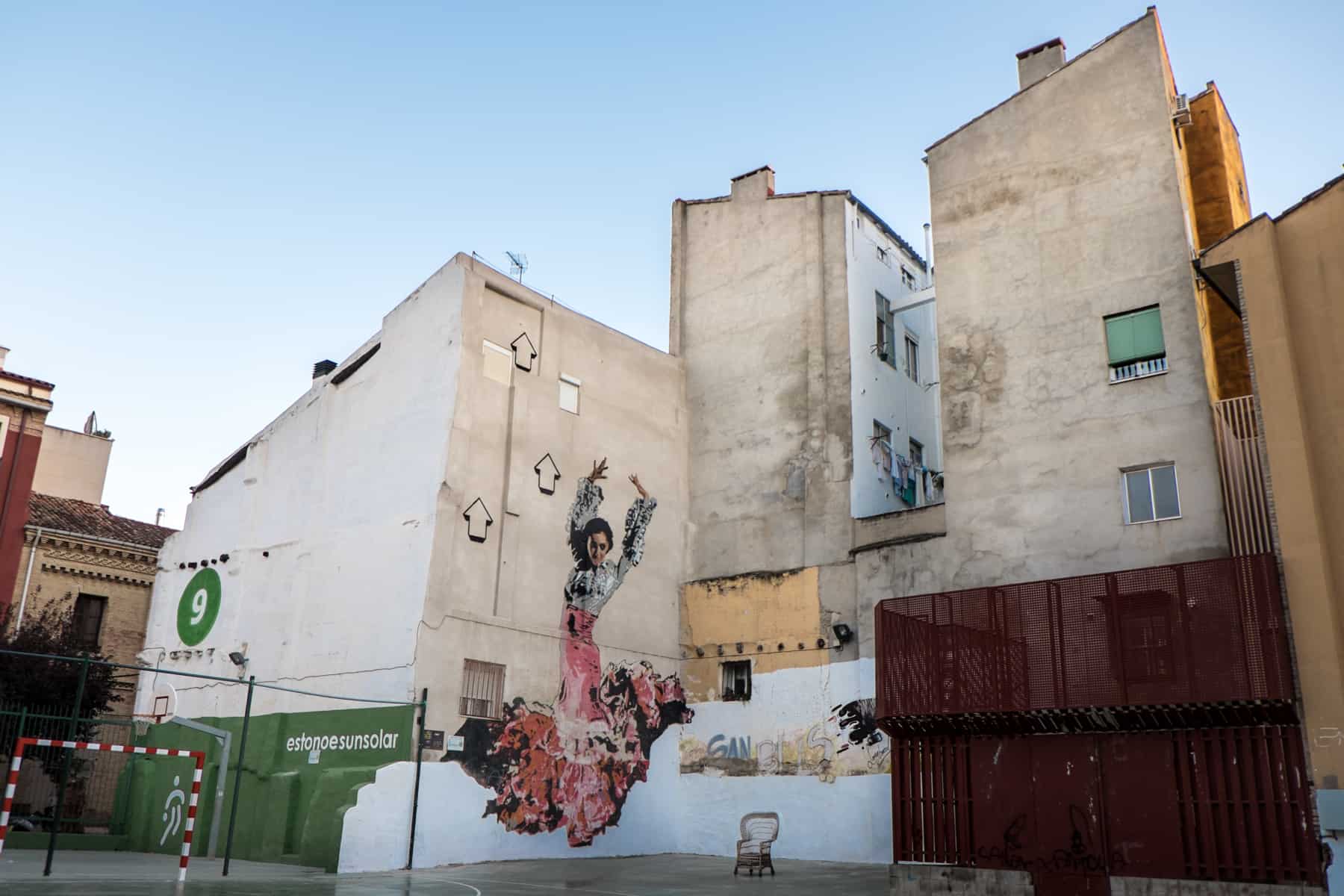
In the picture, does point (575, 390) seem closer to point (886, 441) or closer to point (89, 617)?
point (886, 441)

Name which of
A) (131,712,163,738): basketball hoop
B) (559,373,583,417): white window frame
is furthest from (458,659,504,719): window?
(131,712,163,738): basketball hoop

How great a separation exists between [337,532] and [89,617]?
14.1 meters

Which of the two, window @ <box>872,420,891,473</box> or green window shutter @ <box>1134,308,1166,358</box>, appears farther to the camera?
window @ <box>872,420,891,473</box>

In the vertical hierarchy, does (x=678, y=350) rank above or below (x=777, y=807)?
above

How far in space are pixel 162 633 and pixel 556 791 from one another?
12.7 meters

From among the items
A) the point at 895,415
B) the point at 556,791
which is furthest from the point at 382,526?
the point at 895,415

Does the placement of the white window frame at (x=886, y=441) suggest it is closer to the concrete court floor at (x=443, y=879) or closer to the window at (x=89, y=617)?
the concrete court floor at (x=443, y=879)

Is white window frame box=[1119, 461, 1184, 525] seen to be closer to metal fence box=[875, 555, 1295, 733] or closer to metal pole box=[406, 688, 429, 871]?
metal fence box=[875, 555, 1295, 733]

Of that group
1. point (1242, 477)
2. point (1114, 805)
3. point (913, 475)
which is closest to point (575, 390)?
point (913, 475)

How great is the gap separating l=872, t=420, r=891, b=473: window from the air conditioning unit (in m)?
10.0

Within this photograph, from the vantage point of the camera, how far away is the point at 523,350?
2697 centimetres

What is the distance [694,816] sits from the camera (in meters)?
27.4

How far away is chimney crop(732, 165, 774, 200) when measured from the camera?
32.2 m

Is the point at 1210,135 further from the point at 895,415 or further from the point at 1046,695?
the point at 1046,695
